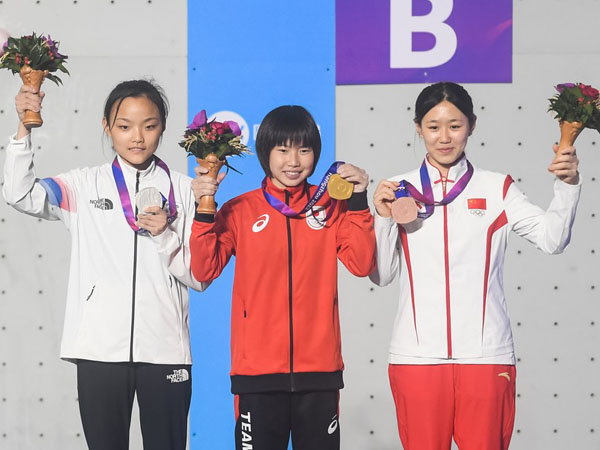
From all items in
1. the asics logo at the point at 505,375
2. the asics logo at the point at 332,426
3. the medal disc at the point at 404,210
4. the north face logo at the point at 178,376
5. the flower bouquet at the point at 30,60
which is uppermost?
the flower bouquet at the point at 30,60

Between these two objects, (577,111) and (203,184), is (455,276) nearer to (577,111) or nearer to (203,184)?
(577,111)

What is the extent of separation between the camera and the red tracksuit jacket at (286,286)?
120 inches

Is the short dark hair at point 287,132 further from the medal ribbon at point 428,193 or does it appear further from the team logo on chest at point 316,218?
the medal ribbon at point 428,193

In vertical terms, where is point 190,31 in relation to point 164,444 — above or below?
above

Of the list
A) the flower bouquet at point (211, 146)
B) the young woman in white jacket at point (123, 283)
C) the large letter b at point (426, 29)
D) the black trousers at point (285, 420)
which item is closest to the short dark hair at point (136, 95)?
the young woman in white jacket at point (123, 283)

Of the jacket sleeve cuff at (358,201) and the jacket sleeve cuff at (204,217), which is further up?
the jacket sleeve cuff at (358,201)

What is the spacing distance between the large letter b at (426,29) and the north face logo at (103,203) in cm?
201

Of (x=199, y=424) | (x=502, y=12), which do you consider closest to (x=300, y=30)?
(x=502, y=12)

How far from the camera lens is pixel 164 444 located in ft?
10.6

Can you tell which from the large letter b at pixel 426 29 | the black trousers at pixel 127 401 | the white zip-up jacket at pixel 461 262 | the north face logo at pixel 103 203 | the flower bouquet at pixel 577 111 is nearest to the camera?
the flower bouquet at pixel 577 111

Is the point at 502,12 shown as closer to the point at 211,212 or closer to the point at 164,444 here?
the point at 211,212

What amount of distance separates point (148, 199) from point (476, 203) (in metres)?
1.21

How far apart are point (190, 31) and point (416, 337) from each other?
241cm

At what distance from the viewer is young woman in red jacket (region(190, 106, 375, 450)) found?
10.0 ft
